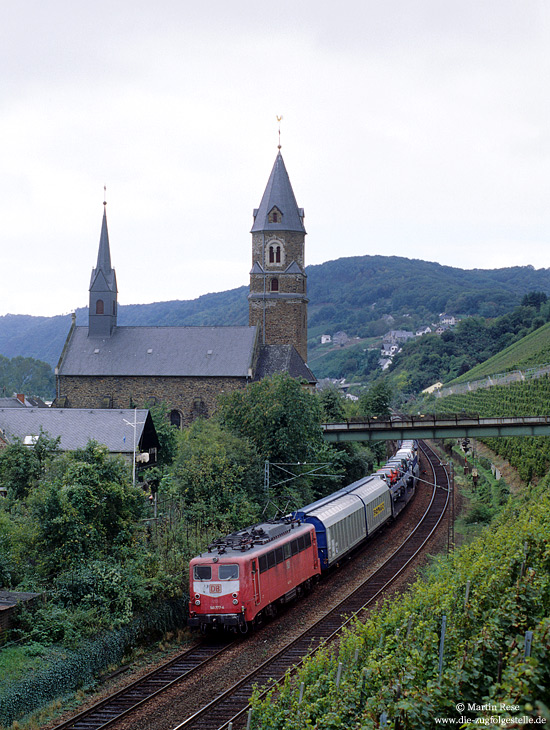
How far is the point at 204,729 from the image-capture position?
17.5 meters

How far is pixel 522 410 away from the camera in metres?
57.9

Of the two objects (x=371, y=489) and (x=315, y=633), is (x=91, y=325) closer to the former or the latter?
(x=371, y=489)

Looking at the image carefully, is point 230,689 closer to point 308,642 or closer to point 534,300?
point 308,642

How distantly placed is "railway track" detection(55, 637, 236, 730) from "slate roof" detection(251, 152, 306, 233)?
50.6 meters

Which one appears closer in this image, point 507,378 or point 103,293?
point 507,378

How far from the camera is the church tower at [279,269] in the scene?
6912 cm

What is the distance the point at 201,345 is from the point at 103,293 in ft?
33.5

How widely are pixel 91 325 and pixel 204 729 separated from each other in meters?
56.2

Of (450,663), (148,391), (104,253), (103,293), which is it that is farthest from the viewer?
A: (104,253)

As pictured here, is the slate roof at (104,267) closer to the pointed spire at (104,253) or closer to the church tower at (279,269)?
the pointed spire at (104,253)

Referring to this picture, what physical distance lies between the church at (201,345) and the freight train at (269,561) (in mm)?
29537

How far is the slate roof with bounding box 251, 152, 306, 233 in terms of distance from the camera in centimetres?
Answer: 7044

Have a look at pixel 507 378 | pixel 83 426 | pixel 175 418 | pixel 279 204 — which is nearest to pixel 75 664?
pixel 83 426

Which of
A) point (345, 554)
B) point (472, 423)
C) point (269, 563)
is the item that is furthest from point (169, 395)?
point (269, 563)
